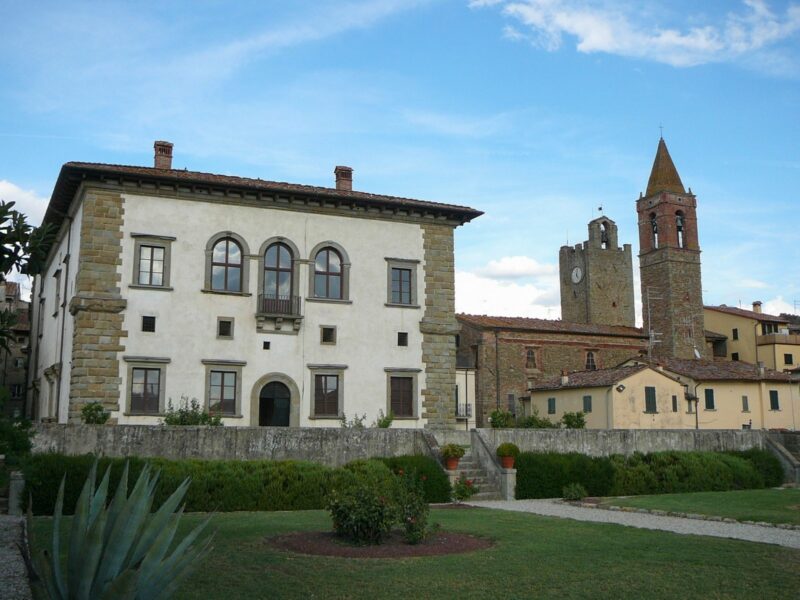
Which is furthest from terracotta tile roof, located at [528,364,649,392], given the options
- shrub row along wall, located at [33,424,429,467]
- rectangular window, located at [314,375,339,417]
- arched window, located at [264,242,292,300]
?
shrub row along wall, located at [33,424,429,467]

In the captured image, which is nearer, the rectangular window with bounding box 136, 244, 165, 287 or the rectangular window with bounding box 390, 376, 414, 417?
the rectangular window with bounding box 136, 244, 165, 287

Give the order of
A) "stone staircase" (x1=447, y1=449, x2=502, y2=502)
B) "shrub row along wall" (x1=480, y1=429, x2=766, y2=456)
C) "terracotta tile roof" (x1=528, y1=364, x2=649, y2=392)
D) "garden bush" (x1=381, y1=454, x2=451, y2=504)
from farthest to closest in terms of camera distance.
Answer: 1. "terracotta tile roof" (x1=528, y1=364, x2=649, y2=392)
2. "shrub row along wall" (x1=480, y1=429, x2=766, y2=456)
3. "stone staircase" (x1=447, y1=449, x2=502, y2=502)
4. "garden bush" (x1=381, y1=454, x2=451, y2=504)

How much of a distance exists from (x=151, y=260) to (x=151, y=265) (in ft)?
0.58

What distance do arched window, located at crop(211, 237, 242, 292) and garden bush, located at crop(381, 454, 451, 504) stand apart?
984cm

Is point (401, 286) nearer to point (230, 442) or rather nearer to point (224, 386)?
point (224, 386)

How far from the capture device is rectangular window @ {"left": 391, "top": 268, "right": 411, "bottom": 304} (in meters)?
31.0

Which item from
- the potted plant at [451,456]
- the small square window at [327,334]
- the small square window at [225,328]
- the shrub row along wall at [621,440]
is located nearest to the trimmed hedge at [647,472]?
the shrub row along wall at [621,440]

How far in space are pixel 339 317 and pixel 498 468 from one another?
30.2ft

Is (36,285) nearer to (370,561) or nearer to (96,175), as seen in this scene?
(96,175)

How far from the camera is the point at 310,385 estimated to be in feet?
95.2

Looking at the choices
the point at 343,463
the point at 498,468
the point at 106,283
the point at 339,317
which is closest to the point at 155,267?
the point at 106,283

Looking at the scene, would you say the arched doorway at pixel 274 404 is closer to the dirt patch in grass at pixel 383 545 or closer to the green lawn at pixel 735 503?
the green lawn at pixel 735 503

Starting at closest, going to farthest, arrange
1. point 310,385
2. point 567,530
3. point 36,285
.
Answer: point 567,530, point 310,385, point 36,285

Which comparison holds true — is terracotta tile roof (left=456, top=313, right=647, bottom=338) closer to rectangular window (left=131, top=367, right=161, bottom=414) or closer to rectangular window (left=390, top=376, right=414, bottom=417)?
rectangular window (left=390, top=376, right=414, bottom=417)
